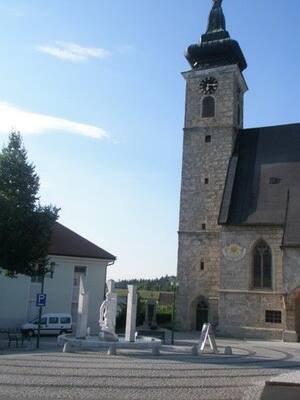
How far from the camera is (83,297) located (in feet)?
70.9

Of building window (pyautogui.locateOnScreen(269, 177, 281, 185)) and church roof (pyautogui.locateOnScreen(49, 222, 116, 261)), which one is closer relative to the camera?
church roof (pyautogui.locateOnScreen(49, 222, 116, 261))

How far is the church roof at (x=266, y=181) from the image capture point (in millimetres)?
30344

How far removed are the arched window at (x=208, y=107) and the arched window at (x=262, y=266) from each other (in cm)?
1094

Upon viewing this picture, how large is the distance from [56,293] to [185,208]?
10521mm

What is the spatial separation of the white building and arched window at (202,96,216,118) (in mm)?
12786

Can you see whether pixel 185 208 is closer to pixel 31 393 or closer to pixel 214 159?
pixel 214 159

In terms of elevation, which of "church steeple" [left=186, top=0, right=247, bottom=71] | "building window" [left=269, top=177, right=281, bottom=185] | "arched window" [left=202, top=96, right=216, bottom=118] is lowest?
"building window" [left=269, top=177, right=281, bottom=185]

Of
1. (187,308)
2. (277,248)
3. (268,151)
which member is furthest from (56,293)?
(268,151)

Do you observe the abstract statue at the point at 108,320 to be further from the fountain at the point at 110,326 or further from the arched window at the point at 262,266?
the arched window at the point at 262,266

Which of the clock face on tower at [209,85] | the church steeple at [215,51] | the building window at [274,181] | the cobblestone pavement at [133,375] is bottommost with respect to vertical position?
the cobblestone pavement at [133,375]

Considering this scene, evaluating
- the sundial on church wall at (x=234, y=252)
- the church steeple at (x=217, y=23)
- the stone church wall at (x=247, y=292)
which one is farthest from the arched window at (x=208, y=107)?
the sundial on church wall at (x=234, y=252)

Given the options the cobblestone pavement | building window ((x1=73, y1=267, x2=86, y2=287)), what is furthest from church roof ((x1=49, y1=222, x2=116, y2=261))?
the cobblestone pavement

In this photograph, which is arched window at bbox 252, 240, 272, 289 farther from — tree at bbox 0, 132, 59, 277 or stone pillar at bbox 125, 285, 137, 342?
tree at bbox 0, 132, 59, 277

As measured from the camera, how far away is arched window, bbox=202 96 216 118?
3628 cm
